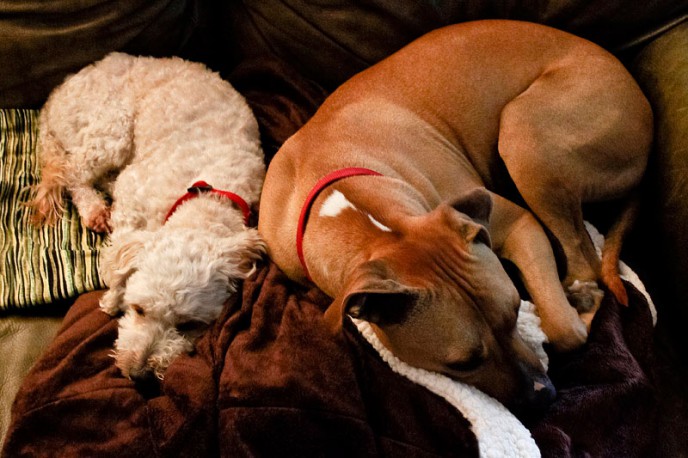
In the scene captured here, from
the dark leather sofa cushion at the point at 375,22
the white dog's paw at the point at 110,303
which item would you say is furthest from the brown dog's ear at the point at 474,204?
the white dog's paw at the point at 110,303

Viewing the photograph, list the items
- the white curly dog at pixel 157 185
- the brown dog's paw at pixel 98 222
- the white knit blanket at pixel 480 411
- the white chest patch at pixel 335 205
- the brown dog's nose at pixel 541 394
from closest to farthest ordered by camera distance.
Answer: the white knit blanket at pixel 480 411
the brown dog's nose at pixel 541 394
the white chest patch at pixel 335 205
the white curly dog at pixel 157 185
the brown dog's paw at pixel 98 222

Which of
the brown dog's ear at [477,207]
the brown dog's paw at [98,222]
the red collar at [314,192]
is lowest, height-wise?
the brown dog's paw at [98,222]

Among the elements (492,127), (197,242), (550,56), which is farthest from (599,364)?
(197,242)

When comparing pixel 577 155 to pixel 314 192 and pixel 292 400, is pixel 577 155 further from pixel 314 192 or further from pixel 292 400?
pixel 292 400

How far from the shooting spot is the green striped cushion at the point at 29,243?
6.80 ft

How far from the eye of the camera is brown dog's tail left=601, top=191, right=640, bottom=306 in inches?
76.3

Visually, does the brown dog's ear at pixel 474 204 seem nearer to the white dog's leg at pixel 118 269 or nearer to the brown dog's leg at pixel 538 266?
the brown dog's leg at pixel 538 266

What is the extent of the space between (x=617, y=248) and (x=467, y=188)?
0.56 metres

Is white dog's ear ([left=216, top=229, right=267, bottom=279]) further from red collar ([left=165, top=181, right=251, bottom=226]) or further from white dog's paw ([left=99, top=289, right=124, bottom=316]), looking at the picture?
white dog's paw ([left=99, top=289, right=124, bottom=316])

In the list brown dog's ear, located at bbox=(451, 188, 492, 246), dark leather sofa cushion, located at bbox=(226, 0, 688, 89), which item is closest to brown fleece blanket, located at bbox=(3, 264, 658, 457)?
brown dog's ear, located at bbox=(451, 188, 492, 246)

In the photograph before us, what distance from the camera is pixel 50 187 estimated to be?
93.2 inches

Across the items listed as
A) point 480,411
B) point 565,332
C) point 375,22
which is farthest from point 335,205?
point 375,22

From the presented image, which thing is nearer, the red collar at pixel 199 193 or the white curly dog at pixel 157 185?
the white curly dog at pixel 157 185

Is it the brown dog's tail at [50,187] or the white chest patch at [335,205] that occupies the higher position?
the white chest patch at [335,205]
